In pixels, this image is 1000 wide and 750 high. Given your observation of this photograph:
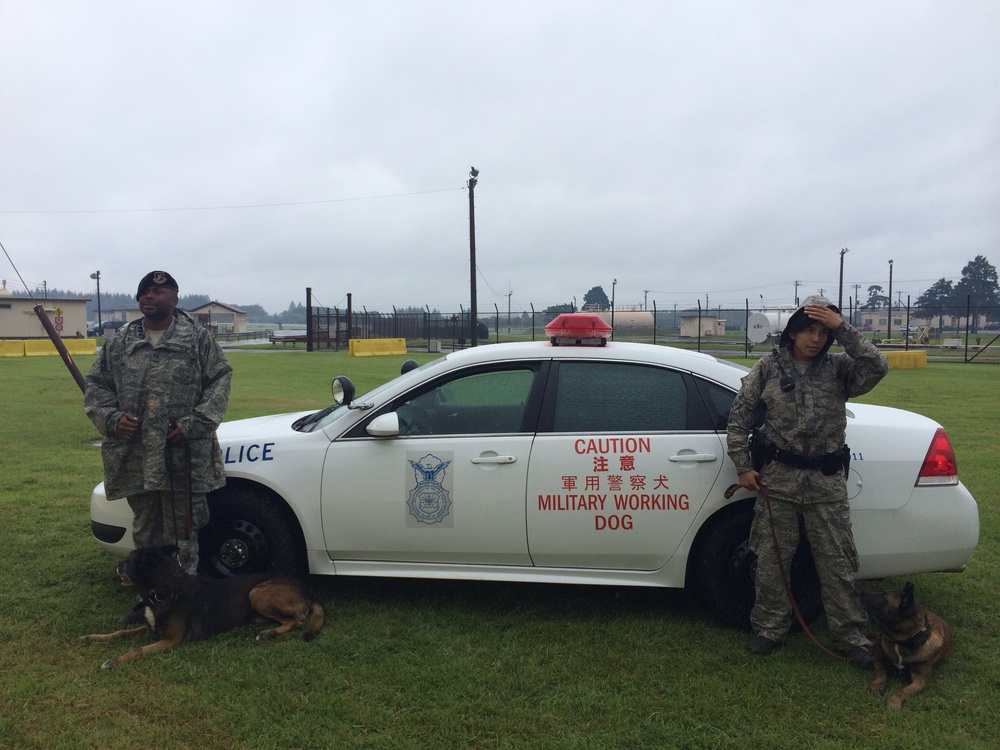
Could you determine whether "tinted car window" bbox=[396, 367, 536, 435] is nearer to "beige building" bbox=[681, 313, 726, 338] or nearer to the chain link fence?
the chain link fence

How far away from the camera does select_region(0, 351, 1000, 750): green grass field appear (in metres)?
2.91

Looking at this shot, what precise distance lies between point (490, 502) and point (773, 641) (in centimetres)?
151

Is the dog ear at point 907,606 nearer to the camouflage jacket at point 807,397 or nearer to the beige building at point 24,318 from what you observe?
the camouflage jacket at point 807,397

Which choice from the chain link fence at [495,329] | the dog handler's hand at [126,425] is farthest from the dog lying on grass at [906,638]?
the chain link fence at [495,329]

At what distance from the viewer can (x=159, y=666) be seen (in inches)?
134

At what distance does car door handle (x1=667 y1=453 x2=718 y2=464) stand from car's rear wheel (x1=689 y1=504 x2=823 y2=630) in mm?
284

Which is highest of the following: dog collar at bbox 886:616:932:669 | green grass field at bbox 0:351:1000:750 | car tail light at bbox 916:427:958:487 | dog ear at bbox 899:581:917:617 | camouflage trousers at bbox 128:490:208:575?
car tail light at bbox 916:427:958:487

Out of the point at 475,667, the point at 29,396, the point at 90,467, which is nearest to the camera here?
the point at 475,667

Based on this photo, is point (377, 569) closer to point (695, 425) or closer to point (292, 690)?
point (292, 690)

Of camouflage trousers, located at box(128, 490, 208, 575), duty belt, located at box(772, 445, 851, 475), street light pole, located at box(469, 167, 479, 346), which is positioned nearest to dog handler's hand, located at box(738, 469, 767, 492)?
duty belt, located at box(772, 445, 851, 475)

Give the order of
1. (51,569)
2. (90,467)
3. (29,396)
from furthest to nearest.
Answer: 1. (29,396)
2. (90,467)
3. (51,569)

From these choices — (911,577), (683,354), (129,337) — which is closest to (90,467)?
(129,337)

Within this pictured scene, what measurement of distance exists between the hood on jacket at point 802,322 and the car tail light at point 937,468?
826 millimetres

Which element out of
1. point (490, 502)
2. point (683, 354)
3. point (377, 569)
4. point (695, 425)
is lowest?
point (377, 569)
